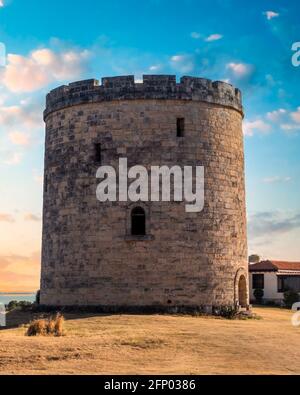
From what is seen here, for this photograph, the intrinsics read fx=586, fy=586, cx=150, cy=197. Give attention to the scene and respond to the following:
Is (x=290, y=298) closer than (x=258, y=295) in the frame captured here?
Yes

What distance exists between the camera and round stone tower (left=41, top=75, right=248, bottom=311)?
61.5 ft

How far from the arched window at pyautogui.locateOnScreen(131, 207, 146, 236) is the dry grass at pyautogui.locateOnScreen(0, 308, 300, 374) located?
11.3 ft

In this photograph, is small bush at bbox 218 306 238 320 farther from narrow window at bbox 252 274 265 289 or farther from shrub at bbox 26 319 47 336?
narrow window at bbox 252 274 265 289

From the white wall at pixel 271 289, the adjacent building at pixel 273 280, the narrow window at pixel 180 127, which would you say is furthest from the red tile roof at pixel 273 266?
the narrow window at pixel 180 127

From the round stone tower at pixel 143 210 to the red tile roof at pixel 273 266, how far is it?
1396 cm

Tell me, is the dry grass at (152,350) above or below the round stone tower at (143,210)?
below

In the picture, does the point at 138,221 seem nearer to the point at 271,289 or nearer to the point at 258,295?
the point at 258,295

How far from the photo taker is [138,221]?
62.8ft

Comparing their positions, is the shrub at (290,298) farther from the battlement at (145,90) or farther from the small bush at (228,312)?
the battlement at (145,90)

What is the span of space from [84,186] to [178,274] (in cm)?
430

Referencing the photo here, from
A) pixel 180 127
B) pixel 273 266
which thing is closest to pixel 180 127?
pixel 180 127

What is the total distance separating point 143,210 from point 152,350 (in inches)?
265

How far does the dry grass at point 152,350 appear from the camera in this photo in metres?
11.5
